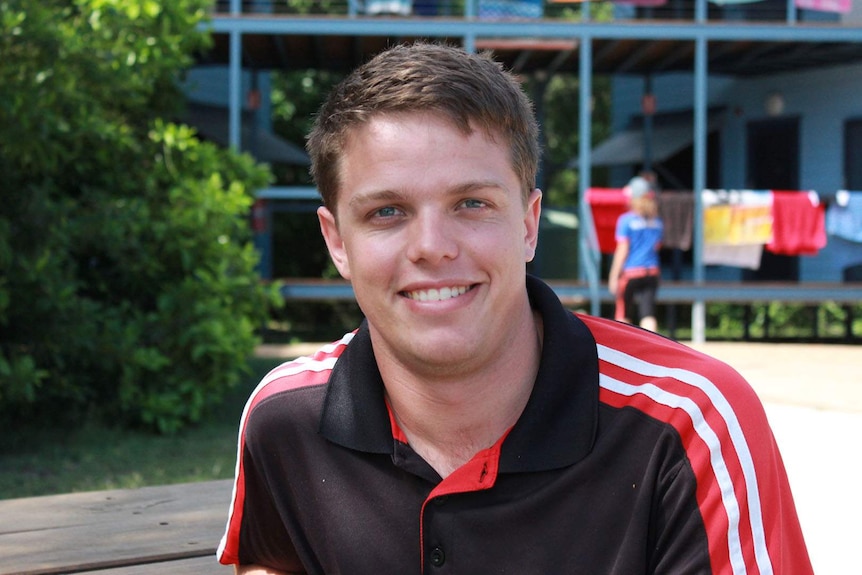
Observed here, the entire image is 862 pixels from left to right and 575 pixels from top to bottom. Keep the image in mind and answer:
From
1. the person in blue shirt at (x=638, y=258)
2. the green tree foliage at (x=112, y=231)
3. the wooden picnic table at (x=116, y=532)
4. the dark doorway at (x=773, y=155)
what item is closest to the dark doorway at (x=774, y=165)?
the dark doorway at (x=773, y=155)

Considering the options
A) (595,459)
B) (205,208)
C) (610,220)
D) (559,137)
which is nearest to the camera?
(595,459)

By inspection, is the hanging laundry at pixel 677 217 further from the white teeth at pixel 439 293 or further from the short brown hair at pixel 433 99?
the white teeth at pixel 439 293

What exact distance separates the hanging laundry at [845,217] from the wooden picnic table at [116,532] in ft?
40.1

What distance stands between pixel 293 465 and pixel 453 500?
1.18 ft

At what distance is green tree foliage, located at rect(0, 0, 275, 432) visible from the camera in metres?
6.43

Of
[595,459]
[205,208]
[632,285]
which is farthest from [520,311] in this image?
[632,285]

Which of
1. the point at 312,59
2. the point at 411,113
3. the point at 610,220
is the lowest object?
the point at 610,220

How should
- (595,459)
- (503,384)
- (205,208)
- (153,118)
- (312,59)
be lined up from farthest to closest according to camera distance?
(312,59) → (153,118) → (205,208) → (503,384) → (595,459)

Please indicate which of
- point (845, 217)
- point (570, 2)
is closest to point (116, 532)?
point (845, 217)

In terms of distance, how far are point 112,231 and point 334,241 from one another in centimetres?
536

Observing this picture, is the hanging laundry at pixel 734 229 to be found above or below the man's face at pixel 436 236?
below

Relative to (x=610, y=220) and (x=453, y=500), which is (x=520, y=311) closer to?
(x=453, y=500)

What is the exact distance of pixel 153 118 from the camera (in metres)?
8.70

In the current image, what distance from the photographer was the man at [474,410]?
5.46 feet
